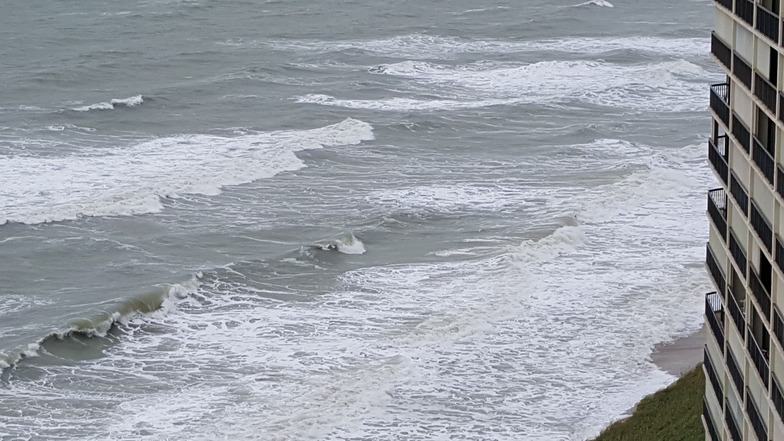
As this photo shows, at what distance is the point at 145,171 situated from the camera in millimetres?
48625

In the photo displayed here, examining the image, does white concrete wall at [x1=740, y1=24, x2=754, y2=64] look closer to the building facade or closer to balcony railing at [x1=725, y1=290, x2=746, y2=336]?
the building facade

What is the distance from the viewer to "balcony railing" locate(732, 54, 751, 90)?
16609 mm

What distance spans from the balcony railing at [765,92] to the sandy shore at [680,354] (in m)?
14.6

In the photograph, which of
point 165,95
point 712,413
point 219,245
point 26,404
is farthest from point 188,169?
point 712,413

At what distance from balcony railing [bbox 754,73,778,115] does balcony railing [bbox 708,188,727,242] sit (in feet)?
9.75

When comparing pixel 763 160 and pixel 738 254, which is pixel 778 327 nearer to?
pixel 763 160

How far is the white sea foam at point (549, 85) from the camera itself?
63.1 meters

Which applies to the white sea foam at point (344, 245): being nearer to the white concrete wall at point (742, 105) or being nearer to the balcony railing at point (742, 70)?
the white concrete wall at point (742, 105)

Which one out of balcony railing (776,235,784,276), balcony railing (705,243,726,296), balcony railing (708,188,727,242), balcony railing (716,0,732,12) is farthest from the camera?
balcony railing (705,243,726,296)

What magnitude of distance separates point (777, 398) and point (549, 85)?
53.6 m

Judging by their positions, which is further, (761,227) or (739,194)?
(739,194)

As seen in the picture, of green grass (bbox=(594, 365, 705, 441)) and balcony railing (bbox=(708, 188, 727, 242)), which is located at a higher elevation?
balcony railing (bbox=(708, 188, 727, 242))

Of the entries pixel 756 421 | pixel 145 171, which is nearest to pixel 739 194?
pixel 756 421

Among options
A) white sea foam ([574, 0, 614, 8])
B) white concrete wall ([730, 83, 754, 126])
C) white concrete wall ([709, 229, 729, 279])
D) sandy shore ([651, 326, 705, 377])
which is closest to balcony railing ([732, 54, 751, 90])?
white concrete wall ([730, 83, 754, 126])
